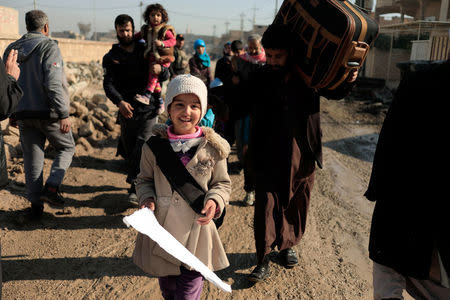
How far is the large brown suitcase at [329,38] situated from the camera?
277 centimetres

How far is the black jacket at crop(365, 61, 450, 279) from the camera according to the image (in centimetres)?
169

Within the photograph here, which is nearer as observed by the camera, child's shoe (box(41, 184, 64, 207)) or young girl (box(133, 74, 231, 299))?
young girl (box(133, 74, 231, 299))

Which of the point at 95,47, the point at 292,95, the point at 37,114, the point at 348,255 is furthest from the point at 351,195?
the point at 95,47

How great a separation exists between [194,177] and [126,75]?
278cm

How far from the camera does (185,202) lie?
2.20 metres

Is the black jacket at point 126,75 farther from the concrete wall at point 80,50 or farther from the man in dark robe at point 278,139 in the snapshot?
the concrete wall at point 80,50

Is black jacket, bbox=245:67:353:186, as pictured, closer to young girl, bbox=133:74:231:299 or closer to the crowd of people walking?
the crowd of people walking

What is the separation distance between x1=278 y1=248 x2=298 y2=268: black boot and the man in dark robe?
1.10 ft

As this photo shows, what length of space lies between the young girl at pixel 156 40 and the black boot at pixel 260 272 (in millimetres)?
2320

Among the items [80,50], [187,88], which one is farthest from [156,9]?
[80,50]

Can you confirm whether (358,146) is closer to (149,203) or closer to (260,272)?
(260,272)

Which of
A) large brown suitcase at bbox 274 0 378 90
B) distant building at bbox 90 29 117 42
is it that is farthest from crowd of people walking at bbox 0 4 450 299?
distant building at bbox 90 29 117 42

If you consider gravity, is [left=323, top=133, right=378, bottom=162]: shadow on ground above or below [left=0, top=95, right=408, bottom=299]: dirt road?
below

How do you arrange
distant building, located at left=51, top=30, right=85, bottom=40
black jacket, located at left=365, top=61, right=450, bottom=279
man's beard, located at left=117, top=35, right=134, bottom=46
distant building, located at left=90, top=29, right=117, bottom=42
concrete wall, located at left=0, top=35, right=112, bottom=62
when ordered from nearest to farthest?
black jacket, located at left=365, top=61, right=450, bottom=279, man's beard, located at left=117, top=35, right=134, bottom=46, concrete wall, located at left=0, top=35, right=112, bottom=62, distant building, located at left=90, top=29, right=117, bottom=42, distant building, located at left=51, top=30, right=85, bottom=40
